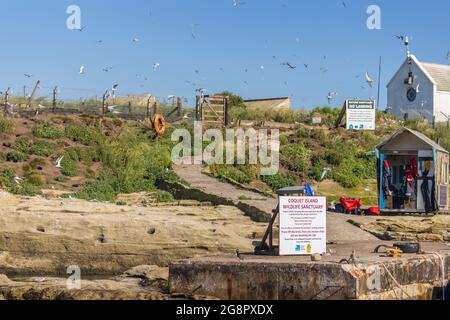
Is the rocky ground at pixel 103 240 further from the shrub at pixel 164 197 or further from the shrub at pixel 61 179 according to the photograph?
the shrub at pixel 61 179

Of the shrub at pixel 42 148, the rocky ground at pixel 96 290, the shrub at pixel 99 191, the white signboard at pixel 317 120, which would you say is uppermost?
the white signboard at pixel 317 120

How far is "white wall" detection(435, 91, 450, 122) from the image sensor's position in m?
55.2

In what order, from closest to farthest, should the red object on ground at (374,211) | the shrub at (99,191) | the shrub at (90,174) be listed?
the red object on ground at (374,211)
the shrub at (99,191)
the shrub at (90,174)

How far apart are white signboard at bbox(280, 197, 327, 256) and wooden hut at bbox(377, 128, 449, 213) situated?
11.6 metres

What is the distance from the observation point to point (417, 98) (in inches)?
2240

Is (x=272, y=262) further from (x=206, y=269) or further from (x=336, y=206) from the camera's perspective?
(x=336, y=206)

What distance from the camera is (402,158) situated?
28.0 metres

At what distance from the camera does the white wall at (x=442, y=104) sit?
55.2m

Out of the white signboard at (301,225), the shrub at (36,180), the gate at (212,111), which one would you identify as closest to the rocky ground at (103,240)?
the white signboard at (301,225)

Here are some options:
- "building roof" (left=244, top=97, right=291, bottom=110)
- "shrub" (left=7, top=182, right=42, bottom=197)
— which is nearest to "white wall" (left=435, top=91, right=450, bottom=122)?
"building roof" (left=244, top=97, right=291, bottom=110)

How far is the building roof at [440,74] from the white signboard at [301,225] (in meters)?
41.2

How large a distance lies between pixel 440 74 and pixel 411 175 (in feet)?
105

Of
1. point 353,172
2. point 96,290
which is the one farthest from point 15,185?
point 96,290

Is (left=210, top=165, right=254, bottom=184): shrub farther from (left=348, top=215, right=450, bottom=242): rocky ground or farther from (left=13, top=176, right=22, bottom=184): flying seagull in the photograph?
(left=348, top=215, right=450, bottom=242): rocky ground
